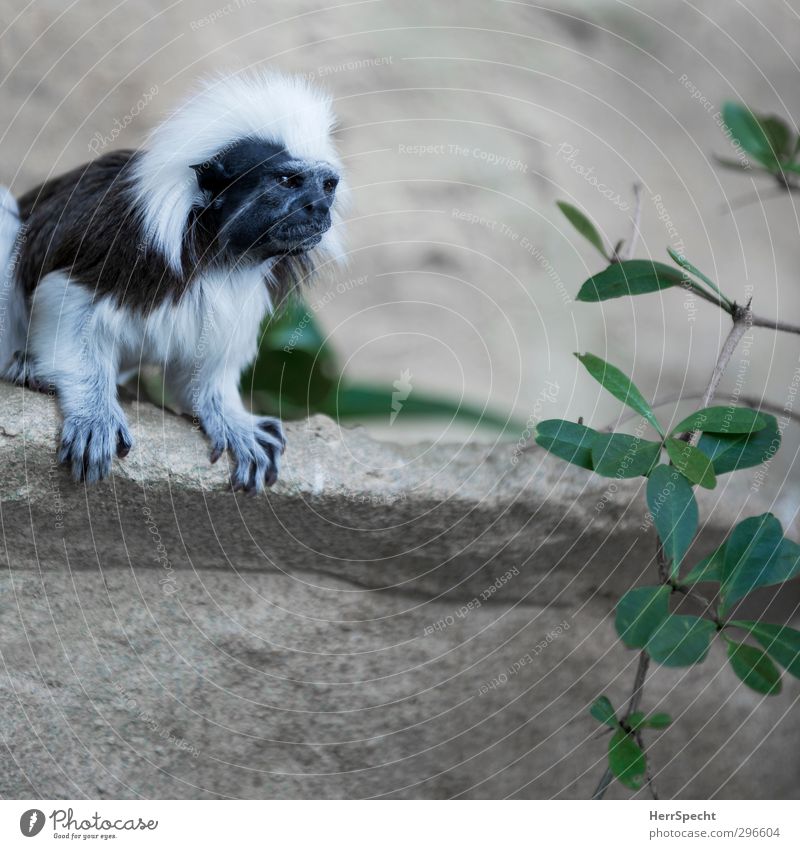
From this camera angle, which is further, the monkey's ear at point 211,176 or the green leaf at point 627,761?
the monkey's ear at point 211,176

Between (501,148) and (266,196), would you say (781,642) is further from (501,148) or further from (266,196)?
(501,148)

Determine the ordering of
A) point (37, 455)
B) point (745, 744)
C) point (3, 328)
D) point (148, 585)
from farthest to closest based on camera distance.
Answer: point (745, 744) → point (3, 328) → point (148, 585) → point (37, 455)

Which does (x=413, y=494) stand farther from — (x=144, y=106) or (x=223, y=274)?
(x=144, y=106)

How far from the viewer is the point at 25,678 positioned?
1.06m

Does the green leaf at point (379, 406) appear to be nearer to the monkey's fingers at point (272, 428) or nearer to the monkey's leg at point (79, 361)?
the monkey's fingers at point (272, 428)

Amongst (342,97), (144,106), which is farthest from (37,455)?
(342,97)

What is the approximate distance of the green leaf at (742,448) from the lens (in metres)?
1.01

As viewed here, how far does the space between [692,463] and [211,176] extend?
0.64 metres

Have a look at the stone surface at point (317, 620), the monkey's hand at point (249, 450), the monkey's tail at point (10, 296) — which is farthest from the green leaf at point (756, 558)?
the monkey's tail at point (10, 296)

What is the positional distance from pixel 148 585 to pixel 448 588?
0.40 metres

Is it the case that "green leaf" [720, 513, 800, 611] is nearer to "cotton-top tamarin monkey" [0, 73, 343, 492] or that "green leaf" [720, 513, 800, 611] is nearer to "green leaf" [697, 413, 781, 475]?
"green leaf" [697, 413, 781, 475]

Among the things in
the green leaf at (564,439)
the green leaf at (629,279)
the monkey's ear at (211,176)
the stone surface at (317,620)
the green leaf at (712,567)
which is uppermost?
the green leaf at (629,279)

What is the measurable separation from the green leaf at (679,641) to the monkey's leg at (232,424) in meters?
0.49

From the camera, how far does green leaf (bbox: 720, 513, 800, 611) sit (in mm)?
979
